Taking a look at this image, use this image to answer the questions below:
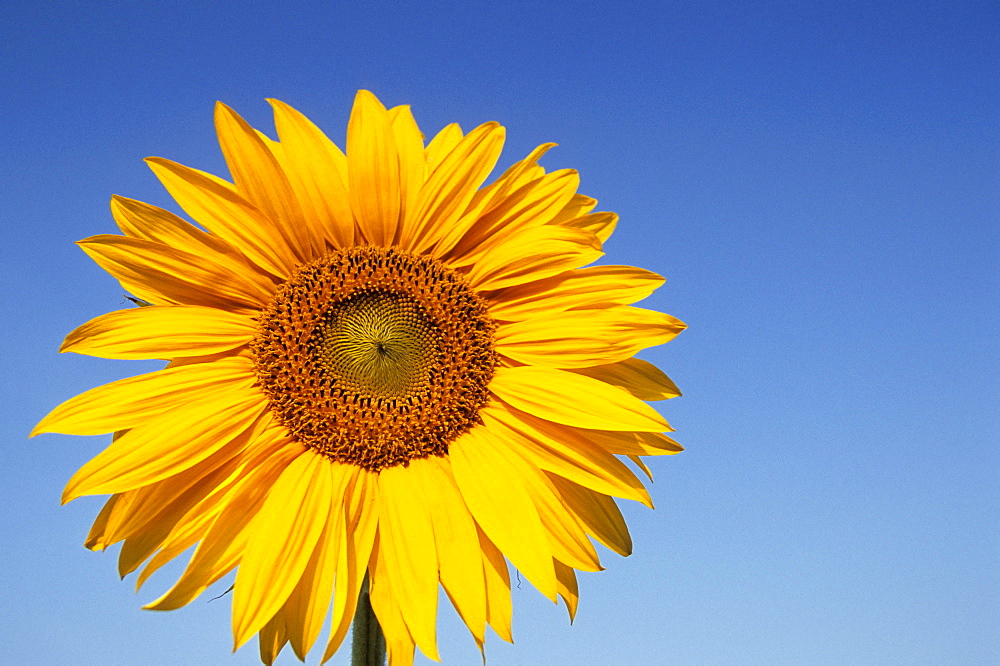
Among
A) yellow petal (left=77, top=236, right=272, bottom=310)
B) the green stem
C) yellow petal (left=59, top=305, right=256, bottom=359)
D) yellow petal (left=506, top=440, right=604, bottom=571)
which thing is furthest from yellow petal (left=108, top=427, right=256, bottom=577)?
yellow petal (left=506, top=440, right=604, bottom=571)

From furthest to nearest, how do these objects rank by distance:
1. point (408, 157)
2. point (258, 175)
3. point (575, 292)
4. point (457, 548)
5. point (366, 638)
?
point (575, 292)
point (408, 157)
point (258, 175)
point (457, 548)
point (366, 638)

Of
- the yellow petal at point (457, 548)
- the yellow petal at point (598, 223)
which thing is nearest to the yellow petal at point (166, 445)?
the yellow petal at point (457, 548)

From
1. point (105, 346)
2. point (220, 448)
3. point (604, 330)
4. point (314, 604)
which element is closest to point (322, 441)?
point (220, 448)

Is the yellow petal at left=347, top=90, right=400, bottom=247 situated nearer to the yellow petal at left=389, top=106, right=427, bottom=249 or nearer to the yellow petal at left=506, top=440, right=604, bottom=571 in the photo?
the yellow petal at left=389, top=106, right=427, bottom=249

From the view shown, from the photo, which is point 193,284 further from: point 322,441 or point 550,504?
point 550,504

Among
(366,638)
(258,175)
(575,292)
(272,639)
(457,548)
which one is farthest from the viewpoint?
(575,292)

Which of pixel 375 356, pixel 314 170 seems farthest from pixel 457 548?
pixel 314 170

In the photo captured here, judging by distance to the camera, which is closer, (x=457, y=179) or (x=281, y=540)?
(x=281, y=540)

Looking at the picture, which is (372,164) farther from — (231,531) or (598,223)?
(231,531)
